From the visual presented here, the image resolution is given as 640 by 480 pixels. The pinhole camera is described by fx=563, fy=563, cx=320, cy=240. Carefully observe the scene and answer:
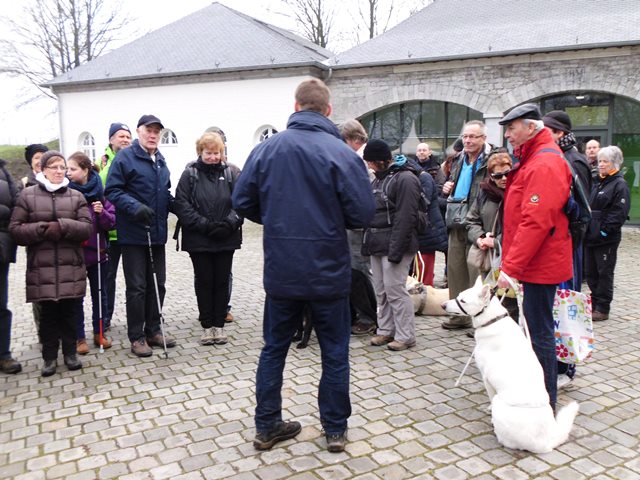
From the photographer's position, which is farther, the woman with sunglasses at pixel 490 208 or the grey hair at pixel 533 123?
the woman with sunglasses at pixel 490 208

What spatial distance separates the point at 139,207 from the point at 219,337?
157 cm

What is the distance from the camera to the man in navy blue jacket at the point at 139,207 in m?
5.20

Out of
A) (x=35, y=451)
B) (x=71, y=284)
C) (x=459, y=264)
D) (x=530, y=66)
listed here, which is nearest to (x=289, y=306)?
(x=35, y=451)

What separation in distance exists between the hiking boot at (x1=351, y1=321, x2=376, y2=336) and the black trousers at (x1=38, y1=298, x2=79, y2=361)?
2768 mm

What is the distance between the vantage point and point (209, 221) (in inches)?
213

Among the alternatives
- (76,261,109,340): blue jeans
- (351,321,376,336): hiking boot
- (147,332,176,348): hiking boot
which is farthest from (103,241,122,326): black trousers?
(351,321,376,336): hiking boot

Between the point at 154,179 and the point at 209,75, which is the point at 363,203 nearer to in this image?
the point at 154,179

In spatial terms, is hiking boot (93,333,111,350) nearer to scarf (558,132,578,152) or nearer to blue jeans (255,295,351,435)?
blue jeans (255,295,351,435)

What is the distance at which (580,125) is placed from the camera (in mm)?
16578

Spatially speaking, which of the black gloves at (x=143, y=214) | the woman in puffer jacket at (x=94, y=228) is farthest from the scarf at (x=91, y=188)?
the black gloves at (x=143, y=214)

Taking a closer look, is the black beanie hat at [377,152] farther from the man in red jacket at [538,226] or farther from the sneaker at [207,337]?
the sneaker at [207,337]

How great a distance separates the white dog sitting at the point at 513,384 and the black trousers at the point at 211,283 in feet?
8.81

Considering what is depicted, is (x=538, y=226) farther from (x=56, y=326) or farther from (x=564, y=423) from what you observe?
(x=56, y=326)

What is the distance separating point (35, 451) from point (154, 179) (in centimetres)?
262
